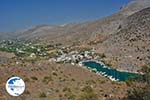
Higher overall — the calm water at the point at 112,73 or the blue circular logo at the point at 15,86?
the blue circular logo at the point at 15,86

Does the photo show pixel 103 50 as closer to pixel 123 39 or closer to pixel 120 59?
pixel 123 39

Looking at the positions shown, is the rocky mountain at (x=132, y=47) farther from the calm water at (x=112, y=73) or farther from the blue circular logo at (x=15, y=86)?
the blue circular logo at (x=15, y=86)

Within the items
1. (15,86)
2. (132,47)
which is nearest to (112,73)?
(132,47)

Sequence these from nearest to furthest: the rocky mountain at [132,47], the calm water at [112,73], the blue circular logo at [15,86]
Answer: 1. the blue circular logo at [15,86]
2. the calm water at [112,73]
3. the rocky mountain at [132,47]

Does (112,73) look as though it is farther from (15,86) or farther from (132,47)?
(15,86)

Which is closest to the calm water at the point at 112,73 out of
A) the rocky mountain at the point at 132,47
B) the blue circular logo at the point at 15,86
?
the rocky mountain at the point at 132,47

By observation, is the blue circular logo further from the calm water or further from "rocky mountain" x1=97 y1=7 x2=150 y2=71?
"rocky mountain" x1=97 y1=7 x2=150 y2=71

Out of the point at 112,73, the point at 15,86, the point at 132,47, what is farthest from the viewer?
the point at 132,47

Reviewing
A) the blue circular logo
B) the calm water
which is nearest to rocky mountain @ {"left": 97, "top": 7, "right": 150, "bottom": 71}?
the calm water
